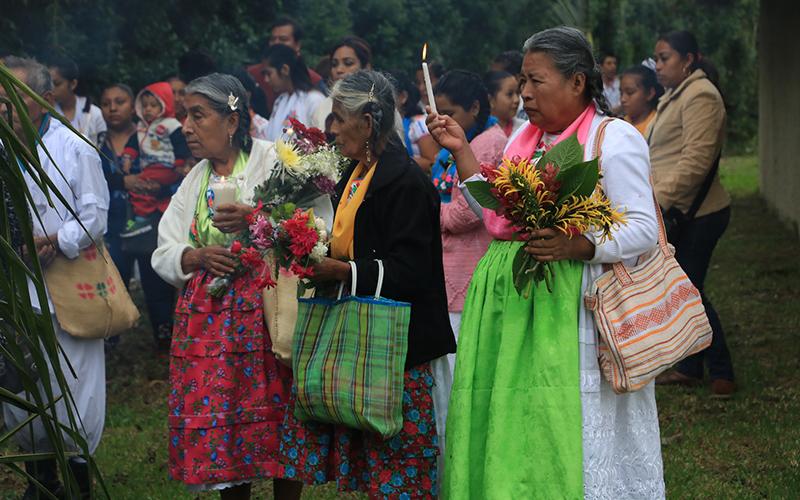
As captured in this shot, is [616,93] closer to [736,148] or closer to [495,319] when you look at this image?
[495,319]

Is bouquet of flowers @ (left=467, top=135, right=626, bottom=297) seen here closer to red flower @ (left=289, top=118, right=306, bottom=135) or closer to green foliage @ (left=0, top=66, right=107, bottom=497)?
red flower @ (left=289, top=118, right=306, bottom=135)

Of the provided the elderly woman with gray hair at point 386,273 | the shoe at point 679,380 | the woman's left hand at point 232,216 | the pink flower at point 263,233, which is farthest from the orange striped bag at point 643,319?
the shoe at point 679,380

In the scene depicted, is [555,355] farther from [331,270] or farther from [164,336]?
[164,336]

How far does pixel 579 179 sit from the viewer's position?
3617 millimetres

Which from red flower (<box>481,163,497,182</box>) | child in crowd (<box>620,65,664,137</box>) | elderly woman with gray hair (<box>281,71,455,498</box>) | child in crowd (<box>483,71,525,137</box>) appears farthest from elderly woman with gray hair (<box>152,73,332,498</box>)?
child in crowd (<box>620,65,664,137</box>)

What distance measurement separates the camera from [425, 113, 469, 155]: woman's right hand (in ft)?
13.4

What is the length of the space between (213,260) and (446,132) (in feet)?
4.15

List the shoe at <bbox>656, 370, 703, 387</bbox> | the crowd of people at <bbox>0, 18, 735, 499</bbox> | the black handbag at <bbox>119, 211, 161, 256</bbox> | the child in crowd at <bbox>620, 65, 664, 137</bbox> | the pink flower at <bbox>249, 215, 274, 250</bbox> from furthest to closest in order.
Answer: the black handbag at <bbox>119, 211, 161, 256</bbox> < the child in crowd at <bbox>620, 65, 664, 137</bbox> < the shoe at <bbox>656, 370, 703, 387</bbox> < the pink flower at <bbox>249, 215, 274, 250</bbox> < the crowd of people at <bbox>0, 18, 735, 499</bbox>

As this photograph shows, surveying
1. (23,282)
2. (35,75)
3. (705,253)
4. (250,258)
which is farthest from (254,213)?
(705,253)

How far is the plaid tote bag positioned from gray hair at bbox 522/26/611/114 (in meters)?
0.92

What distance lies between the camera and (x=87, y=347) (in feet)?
19.2

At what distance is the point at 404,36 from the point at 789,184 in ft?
26.6

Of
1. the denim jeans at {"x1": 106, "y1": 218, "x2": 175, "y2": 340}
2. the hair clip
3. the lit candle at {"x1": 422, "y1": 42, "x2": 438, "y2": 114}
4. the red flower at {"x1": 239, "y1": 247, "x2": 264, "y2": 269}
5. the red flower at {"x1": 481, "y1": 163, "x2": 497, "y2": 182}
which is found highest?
the lit candle at {"x1": 422, "y1": 42, "x2": 438, "y2": 114}

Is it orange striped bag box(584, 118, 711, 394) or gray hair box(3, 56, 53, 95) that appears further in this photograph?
gray hair box(3, 56, 53, 95)
